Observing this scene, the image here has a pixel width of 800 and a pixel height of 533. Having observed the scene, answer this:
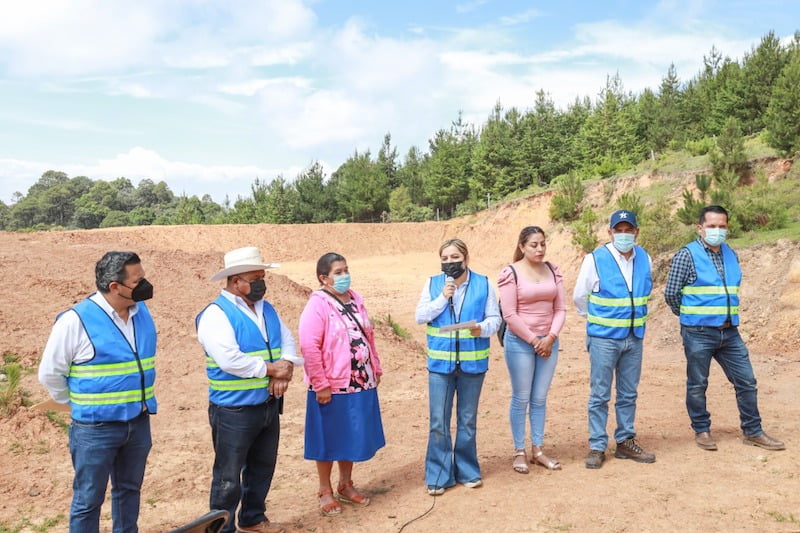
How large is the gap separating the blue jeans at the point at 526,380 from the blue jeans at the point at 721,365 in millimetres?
1181

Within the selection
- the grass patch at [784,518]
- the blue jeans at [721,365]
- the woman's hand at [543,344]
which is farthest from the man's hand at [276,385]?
the blue jeans at [721,365]

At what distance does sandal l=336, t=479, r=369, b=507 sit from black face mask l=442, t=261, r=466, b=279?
1.66 meters

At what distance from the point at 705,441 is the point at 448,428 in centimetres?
223

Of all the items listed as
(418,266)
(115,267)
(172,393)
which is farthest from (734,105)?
(115,267)

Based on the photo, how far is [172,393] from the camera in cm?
788

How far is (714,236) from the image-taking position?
4891 mm

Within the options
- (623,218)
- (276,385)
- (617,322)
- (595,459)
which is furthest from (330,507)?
(623,218)

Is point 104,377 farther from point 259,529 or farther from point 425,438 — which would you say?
point 425,438

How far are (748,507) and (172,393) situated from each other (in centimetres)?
640

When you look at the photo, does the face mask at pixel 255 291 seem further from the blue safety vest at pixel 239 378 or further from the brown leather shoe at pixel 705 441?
the brown leather shoe at pixel 705 441

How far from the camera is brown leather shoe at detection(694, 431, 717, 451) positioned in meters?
5.03

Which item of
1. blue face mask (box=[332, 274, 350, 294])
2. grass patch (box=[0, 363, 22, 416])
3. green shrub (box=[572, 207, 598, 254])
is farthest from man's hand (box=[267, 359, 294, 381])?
green shrub (box=[572, 207, 598, 254])

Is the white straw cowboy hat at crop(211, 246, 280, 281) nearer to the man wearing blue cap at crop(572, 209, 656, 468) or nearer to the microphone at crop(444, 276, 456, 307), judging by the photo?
the microphone at crop(444, 276, 456, 307)

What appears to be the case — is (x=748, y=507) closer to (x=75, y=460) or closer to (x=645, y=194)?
(x=75, y=460)
